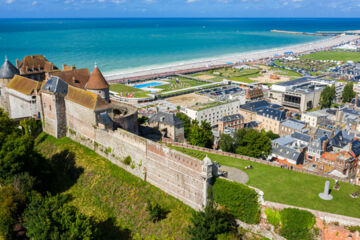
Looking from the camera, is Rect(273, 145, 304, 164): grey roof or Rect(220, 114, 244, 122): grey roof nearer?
Rect(273, 145, 304, 164): grey roof

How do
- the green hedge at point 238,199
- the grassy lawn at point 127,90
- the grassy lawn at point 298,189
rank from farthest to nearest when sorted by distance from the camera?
the grassy lawn at point 127,90 < the green hedge at point 238,199 < the grassy lawn at point 298,189

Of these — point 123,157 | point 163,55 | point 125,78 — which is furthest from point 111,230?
point 163,55

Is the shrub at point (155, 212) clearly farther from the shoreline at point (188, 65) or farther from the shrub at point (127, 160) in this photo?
the shoreline at point (188, 65)

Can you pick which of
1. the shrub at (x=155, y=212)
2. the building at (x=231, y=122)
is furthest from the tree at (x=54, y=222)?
the building at (x=231, y=122)

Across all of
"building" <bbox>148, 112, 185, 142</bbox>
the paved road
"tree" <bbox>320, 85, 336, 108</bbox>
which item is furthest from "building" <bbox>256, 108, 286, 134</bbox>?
the paved road

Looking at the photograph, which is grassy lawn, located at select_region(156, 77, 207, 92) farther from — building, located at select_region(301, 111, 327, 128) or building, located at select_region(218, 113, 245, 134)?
building, located at select_region(301, 111, 327, 128)

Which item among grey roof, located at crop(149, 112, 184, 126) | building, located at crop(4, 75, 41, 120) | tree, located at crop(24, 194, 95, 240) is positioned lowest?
tree, located at crop(24, 194, 95, 240)
